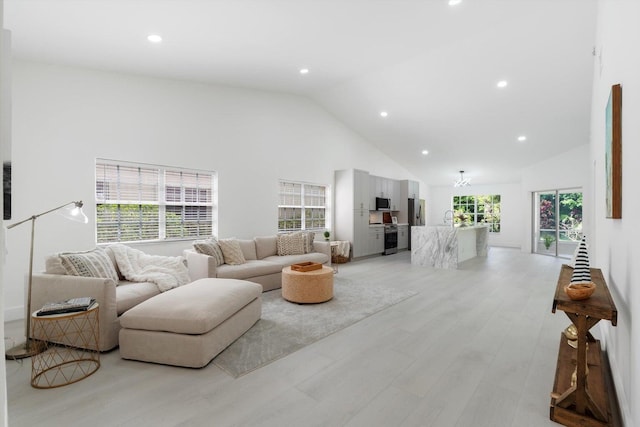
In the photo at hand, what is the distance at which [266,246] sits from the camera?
5609 millimetres

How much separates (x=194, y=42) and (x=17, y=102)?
2135mm

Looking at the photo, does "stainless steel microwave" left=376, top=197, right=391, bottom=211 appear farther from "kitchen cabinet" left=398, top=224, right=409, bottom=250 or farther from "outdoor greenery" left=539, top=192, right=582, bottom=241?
"outdoor greenery" left=539, top=192, right=582, bottom=241

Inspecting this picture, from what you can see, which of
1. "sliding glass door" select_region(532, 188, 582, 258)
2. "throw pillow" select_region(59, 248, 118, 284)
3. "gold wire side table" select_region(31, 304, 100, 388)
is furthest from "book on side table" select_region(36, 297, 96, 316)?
"sliding glass door" select_region(532, 188, 582, 258)

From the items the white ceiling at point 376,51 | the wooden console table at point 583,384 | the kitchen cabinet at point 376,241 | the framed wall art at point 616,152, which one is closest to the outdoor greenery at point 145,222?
the white ceiling at point 376,51

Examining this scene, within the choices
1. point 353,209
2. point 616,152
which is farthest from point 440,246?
point 616,152

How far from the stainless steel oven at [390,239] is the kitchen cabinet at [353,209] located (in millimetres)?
953

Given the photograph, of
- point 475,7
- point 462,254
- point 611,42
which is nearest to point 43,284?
point 611,42

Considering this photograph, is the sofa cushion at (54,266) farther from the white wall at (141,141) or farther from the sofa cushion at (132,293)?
the white wall at (141,141)

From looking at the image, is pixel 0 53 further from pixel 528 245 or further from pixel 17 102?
pixel 528 245

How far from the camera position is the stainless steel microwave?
27.8 ft

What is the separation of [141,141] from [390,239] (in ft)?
21.9

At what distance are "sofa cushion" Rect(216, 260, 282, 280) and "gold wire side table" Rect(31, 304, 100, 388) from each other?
1.74m

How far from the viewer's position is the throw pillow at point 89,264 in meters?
2.91

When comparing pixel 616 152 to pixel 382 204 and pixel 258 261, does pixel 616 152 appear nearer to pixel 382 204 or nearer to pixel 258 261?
pixel 258 261
